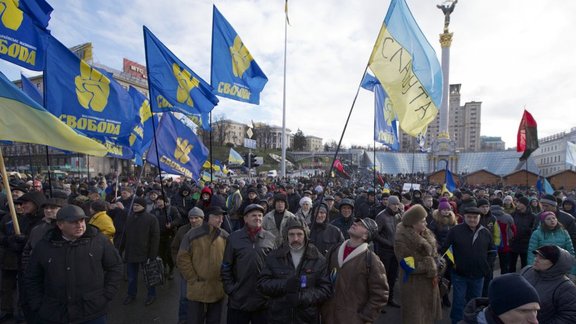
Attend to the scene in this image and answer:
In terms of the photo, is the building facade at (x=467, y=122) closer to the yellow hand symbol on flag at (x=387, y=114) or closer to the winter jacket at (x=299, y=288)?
the yellow hand symbol on flag at (x=387, y=114)

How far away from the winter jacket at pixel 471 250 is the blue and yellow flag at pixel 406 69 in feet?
5.22

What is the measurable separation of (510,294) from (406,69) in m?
3.62

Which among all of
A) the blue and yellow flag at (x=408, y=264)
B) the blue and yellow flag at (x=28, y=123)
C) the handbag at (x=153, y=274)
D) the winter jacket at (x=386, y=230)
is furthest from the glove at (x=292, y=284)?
the handbag at (x=153, y=274)

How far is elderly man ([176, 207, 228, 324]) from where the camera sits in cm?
392

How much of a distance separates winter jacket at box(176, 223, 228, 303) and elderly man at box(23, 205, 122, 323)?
100cm

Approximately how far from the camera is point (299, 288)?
305 centimetres

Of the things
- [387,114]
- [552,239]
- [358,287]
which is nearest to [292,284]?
[358,287]

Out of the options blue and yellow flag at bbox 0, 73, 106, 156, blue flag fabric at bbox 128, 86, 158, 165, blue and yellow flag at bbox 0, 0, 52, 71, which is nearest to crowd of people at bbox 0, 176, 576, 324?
blue and yellow flag at bbox 0, 73, 106, 156

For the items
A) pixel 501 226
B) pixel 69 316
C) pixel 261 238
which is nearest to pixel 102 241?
pixel 69 316

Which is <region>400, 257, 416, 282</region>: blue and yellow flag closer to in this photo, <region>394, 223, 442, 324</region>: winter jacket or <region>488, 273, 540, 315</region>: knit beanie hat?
<region>394, 223, 442, 324</region>: winter jacket

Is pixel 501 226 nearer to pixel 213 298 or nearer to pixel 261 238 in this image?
pixel 261 238

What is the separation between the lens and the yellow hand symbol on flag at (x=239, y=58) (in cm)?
870

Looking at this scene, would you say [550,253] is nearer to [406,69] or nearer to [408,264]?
[408,264]

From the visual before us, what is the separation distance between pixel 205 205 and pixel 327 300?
457cm
